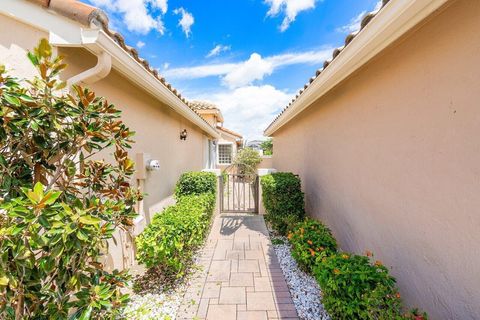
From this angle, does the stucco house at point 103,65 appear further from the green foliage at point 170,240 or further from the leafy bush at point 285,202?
the leafy bush at point 285,202

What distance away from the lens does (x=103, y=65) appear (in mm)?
3227

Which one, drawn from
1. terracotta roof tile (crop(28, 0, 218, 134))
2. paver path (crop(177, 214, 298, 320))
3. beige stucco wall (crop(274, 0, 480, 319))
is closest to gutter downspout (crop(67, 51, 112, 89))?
terracotta roof tile (crop(28, 0, 218, 134))

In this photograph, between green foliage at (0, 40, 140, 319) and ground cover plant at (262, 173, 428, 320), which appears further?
ground cover plant at (262, 173, 428, 320)

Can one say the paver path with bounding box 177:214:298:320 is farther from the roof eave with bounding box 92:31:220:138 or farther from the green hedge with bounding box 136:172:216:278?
the roof eave with bounding box 92:31:220:138

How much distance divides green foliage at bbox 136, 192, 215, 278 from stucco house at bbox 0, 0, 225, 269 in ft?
2.03

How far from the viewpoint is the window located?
25.8 metres

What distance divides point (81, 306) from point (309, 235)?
13.7 feet

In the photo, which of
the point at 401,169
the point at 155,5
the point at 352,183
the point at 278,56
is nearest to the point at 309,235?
the point at 352,183

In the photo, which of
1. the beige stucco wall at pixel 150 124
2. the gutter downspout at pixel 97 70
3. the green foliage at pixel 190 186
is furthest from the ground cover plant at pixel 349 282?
the gutter downspout at pixel 97 70

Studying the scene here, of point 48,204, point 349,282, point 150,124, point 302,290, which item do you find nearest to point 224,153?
point 150,124

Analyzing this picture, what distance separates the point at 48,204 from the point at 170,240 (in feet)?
9.28

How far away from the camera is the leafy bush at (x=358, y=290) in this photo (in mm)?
2738

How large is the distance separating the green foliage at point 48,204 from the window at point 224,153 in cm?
2278

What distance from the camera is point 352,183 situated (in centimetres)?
479
